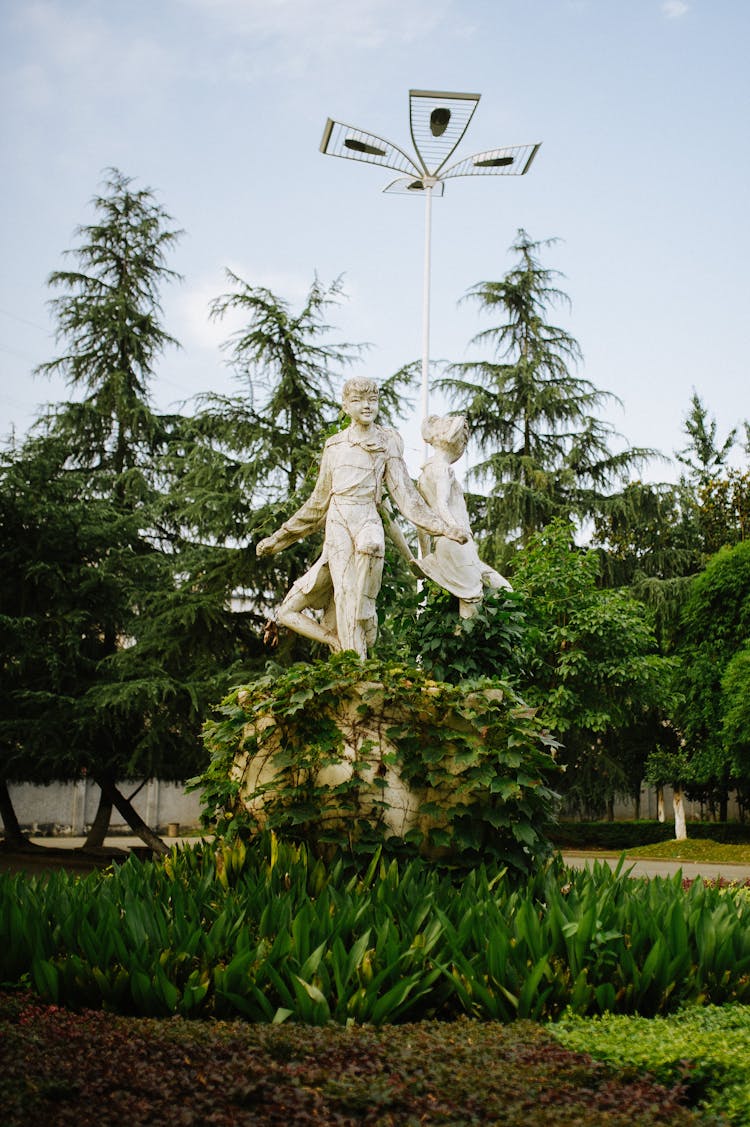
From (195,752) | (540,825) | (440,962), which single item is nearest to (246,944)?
(440,962)

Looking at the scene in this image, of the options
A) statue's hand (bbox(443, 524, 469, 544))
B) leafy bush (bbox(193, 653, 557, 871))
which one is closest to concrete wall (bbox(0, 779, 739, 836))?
statue's hand (bbox(443, 524, 469, 544))

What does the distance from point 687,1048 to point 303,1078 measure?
3.98ft

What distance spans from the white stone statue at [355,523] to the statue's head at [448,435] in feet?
1.49

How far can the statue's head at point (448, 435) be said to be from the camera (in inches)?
283

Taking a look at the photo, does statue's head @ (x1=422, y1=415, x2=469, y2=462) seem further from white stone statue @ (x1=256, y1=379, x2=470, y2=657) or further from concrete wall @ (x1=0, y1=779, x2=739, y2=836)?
concrete wall @ (x1=0, y1=779, x2=739, y2=836)

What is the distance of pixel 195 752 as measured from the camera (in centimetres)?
1570

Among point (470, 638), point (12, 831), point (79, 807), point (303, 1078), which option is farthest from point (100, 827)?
point (303, 1078)

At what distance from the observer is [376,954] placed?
3.85 m

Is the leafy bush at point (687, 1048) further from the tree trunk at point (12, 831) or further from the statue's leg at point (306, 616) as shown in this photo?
the tree trunk at point (12, 831)

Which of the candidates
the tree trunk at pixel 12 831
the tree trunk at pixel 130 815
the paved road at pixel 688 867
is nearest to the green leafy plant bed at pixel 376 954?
the paved road at pixel 688 867

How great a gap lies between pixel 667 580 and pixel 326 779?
702 inches

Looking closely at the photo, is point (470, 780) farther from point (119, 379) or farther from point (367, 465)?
point (119, 379)

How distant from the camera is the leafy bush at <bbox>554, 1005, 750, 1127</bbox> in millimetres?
3098

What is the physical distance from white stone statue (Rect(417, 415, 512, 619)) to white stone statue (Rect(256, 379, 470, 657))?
0.12 metres
